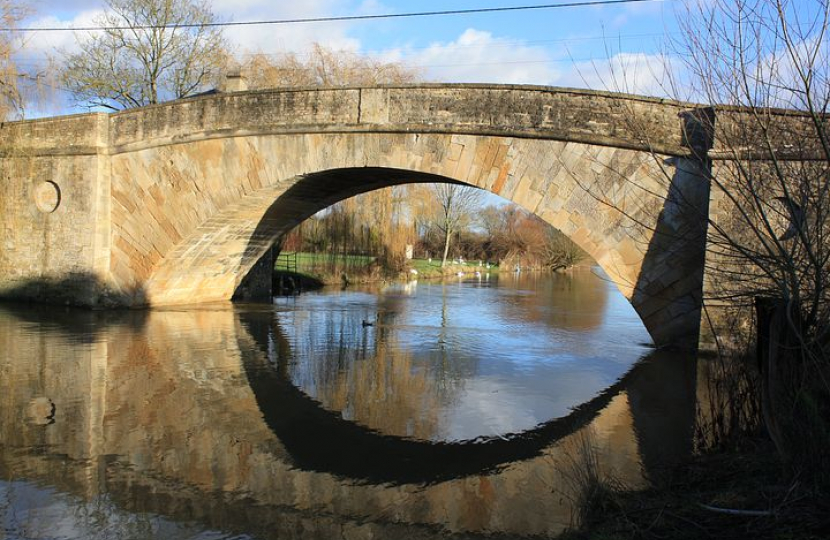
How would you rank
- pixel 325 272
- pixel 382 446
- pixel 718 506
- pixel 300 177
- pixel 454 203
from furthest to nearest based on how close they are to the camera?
1. pixel 454 203
2. pixel 325 272
3. pixel 300 177
4. pixel 382 446
5. pixel 718 506

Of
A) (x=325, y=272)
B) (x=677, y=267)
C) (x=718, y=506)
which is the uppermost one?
(x=677, y=267)

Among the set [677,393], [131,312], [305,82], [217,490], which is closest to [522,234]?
[305,82]

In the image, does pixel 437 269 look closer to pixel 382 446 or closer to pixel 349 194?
pixel 349 194

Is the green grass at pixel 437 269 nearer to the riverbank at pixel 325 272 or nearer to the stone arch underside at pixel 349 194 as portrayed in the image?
the riverbank at pixel 325 272

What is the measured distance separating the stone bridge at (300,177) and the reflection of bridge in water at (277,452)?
2430mm

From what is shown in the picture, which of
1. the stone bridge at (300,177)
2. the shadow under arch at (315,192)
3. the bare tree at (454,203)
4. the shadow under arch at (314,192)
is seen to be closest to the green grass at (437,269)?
the bare tree at (454,203)

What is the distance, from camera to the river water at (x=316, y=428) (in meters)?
4.17

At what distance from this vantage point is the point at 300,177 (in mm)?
11742

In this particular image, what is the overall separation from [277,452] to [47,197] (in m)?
11.0

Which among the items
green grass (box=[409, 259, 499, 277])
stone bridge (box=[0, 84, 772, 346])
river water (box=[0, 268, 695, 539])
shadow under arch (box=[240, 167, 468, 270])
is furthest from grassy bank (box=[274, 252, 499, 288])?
river water (box=[0, 268, 695, 539])

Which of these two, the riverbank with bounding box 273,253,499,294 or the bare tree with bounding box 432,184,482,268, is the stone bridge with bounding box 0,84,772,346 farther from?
the bare tree with bounding box 432,184,482,268

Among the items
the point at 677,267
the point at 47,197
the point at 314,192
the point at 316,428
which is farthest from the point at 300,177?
the point at 316,428

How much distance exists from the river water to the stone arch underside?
1.44 m

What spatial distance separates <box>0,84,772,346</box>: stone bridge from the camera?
9.30m
